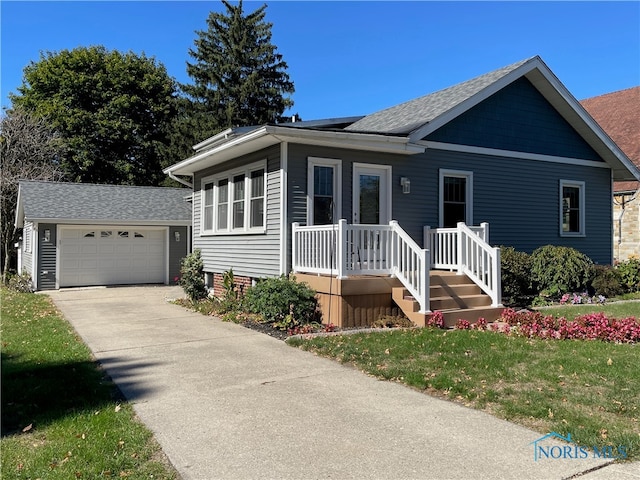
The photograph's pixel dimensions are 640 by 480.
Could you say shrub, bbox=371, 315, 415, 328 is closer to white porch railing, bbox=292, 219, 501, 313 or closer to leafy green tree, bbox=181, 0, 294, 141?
white porch railing, bbox=292, 219, 501, 313

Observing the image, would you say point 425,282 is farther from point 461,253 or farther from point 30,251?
point 30,251

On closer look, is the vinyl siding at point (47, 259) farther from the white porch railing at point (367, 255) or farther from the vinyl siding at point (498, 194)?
the white porch railing at point (367, 255)

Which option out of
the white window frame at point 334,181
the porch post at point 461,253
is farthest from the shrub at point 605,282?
the white window frame at point 334,181

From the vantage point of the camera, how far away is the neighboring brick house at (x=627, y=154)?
1845 centimetres

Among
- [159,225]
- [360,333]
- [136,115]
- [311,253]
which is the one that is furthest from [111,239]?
[136,115]

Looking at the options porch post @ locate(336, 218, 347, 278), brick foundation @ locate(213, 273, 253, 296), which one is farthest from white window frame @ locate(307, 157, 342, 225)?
brick foundation @ locate(213, 273, 253, 296)

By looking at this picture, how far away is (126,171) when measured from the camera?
106ft

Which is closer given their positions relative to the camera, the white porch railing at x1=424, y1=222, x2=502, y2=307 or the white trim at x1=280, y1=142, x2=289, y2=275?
the white porch railing at x1=424, y1=222, x2=502, y2=307

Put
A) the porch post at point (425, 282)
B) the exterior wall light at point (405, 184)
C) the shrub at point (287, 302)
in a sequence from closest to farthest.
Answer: the porch post at point (425, 282), the shrub at point (287, 302), the exterior wall light at point (405, 184)

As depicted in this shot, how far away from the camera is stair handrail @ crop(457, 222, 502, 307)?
905 cm

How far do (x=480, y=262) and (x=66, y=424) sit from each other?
777 centimetres

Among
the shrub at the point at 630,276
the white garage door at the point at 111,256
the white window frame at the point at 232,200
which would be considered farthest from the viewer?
the white garage door at the point at 111,256

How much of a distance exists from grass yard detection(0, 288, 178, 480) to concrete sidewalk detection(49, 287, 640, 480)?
197 mm

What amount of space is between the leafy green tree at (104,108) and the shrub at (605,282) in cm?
2582
